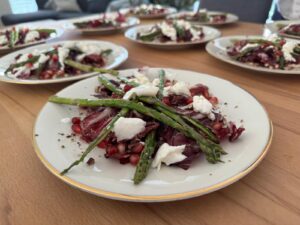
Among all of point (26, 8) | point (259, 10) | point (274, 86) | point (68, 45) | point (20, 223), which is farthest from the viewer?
point (26, 8)

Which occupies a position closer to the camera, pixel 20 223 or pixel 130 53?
pixel 20 223

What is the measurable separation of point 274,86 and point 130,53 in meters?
0.71

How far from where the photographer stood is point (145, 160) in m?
0.56

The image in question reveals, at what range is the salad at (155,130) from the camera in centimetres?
57

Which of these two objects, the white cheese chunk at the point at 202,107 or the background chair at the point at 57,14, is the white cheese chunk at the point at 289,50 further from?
the background chair at the point at 57,14

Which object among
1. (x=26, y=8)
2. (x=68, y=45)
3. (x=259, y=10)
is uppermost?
(x=68, y=45)

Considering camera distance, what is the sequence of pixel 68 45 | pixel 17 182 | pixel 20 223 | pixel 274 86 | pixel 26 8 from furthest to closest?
1. pixel 26 8
2. pixel 68 45
3. pixel 274 86
4. pixel 17 182
5. pixel 20 223

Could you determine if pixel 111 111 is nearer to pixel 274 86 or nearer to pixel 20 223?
pixel 20 223

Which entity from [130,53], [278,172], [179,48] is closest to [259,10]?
[179,48]

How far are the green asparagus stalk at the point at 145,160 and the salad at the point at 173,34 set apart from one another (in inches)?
37.0

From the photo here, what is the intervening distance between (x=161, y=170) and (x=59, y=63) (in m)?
0.72

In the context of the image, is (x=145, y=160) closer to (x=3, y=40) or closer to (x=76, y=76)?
(x=76, y=76)

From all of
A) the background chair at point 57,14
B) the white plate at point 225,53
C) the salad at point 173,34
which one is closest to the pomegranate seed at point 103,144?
the white plate at point 225,53

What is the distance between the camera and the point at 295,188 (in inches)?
22.3
